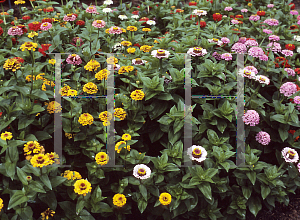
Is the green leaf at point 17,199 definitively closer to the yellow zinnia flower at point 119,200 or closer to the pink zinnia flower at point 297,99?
the yellow zinnia flower at point 119,200

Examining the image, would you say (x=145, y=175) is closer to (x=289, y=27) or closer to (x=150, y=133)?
(x=150, y=133)

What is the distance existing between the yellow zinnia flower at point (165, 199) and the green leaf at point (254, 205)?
78 centimetres

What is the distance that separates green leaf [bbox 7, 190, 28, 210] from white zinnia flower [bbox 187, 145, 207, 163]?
3.69ft

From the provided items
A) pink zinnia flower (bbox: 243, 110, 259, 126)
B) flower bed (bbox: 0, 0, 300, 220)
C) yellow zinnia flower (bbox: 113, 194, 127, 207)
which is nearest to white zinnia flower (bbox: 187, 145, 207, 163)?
flower bed (bbox: 0, 0, 300, 220)

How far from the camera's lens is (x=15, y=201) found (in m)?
1.60

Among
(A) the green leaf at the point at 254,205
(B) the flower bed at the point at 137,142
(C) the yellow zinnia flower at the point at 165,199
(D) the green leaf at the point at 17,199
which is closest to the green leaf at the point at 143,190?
(B) the flower bed at the point at 137,142

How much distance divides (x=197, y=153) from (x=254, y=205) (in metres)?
0.75

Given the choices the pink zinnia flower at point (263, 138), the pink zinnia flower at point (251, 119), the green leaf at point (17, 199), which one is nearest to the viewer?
the green leaf at point (17, 199)

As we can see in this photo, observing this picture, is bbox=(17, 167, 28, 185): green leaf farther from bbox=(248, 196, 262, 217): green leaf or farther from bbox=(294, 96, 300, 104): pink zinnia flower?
bbox=(294, 96, 300, 104): pink zinnia flower

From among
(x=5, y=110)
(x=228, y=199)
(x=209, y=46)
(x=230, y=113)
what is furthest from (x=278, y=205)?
(x=5, y=110)

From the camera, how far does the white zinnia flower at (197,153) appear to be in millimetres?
1869

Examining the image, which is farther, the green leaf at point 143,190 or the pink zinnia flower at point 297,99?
the pink zinnia flower at point 297,99

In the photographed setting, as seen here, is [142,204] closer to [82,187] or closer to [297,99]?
[82,187]

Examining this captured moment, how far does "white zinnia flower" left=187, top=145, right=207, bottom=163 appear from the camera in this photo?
1.87 m
